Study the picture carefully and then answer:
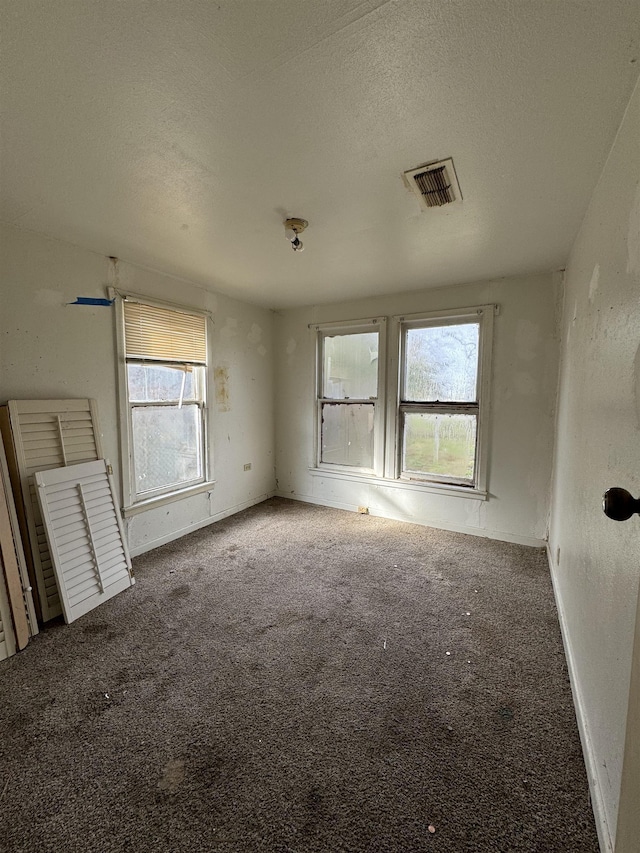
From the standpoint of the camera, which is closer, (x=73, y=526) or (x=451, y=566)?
(x=73, y=526)

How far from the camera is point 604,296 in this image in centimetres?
148

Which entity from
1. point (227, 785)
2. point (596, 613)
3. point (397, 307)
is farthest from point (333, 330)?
point (227, 785)

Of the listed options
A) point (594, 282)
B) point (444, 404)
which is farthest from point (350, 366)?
point (594, 282)

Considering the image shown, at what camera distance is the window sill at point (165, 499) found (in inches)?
115

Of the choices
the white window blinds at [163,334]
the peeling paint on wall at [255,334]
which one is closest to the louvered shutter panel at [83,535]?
the white window blinds at [163,334]

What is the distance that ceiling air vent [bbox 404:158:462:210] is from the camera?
5.39ft

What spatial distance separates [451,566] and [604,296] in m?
2.17

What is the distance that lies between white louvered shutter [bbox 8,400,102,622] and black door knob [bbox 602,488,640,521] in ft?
9.09

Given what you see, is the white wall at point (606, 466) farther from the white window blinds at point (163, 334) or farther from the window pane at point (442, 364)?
the white window blinds at point (163, 334)

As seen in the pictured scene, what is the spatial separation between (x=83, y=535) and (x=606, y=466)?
9.47ft

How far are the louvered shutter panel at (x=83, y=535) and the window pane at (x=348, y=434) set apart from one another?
7.80ft

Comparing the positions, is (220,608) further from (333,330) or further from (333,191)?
(333,330)

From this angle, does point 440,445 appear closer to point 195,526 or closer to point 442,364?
point 442,364

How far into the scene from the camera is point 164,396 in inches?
127
